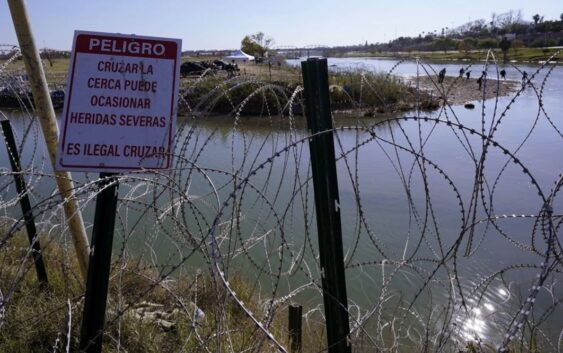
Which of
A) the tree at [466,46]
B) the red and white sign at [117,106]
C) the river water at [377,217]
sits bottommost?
the river water at [377,217]

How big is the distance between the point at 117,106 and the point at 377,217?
5696mm

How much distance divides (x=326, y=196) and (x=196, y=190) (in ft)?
19.8

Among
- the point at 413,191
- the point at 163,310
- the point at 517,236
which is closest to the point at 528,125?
the point at 413,191

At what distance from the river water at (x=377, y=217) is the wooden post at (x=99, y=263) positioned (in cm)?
10

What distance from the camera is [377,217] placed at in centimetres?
728

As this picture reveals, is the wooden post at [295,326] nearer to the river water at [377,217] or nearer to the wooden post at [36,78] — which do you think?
the river water at [377,217]

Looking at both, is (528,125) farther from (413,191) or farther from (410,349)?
(410,349)

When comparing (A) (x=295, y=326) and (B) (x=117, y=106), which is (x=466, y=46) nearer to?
(A) (x=295, y=326)

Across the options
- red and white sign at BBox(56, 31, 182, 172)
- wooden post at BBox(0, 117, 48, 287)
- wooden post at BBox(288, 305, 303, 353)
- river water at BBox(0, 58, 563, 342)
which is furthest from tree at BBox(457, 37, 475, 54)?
wooden post at BBox(0, 117, 48, 287)

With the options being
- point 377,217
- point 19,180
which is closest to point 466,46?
point 377,217

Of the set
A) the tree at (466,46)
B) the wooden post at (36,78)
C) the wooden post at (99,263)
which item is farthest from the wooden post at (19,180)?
the tree at (466,46)

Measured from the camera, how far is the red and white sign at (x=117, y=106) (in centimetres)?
202

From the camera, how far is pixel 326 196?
1935mm

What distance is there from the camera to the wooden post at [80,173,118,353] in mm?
2041
